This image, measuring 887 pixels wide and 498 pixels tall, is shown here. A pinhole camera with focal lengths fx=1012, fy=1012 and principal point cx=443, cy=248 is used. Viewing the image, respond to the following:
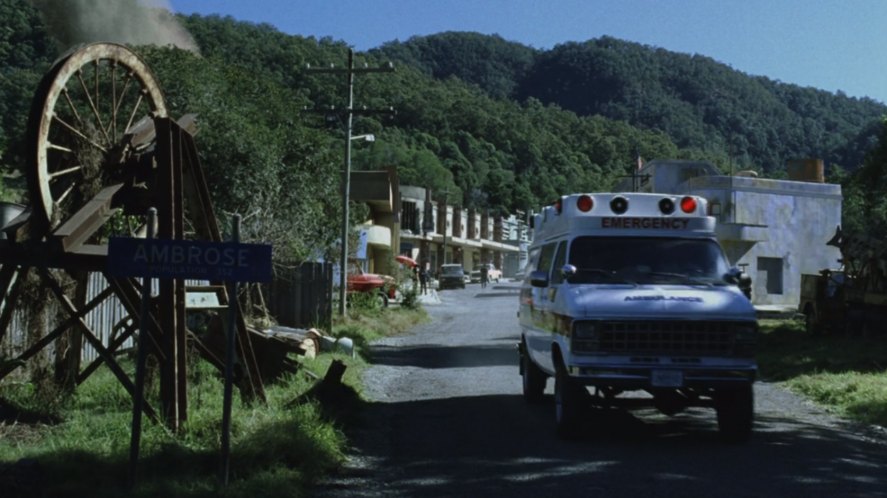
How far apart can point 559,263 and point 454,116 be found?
103 m

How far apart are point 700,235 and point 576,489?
13.8 feet

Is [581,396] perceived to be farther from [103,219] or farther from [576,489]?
[103,219]

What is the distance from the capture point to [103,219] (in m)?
10.6

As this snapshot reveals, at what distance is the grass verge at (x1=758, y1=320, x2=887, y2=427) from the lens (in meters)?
13.9

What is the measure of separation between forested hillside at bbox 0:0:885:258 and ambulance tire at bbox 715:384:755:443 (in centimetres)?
1527

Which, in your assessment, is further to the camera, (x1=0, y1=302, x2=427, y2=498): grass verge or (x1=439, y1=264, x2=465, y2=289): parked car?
(x1=439, y1=264, x2=465, y2=289): parked car

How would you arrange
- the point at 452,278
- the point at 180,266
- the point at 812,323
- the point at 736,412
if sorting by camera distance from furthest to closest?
the point at 452,278 → the point at 812,323 → the point at 736,412 → the point at 180,266

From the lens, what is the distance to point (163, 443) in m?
8.72

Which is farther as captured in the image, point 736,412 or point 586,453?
point 736,412

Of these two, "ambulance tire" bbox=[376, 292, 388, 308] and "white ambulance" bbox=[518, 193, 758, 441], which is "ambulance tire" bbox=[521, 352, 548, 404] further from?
"ambulance tire" bbox=[376, 292, 388, 308]

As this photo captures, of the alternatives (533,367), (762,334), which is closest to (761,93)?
(762,334)

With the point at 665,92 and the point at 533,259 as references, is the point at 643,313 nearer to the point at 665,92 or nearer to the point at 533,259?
the point at 533,259

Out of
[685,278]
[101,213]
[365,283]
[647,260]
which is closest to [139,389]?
[101,213]

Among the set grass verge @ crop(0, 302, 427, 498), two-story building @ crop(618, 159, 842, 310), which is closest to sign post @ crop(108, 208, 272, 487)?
grass verge @ crop(0, 302, 427, 498)
